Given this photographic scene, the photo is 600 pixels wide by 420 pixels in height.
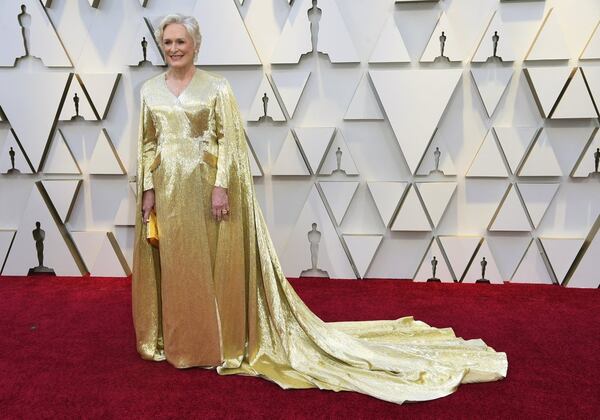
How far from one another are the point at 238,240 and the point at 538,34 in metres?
2.28

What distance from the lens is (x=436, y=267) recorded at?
3646 millimetres

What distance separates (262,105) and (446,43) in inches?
47.3

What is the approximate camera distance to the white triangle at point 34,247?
378 cm

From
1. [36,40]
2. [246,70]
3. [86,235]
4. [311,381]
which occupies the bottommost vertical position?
[311,381]

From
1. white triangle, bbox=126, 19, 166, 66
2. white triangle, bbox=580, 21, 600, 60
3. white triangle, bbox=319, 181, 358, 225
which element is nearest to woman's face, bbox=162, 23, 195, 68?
white triangle, bbox=126, 19, 166, 66

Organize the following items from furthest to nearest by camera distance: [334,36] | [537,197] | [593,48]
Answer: [537,197], [334,36], [593,48]

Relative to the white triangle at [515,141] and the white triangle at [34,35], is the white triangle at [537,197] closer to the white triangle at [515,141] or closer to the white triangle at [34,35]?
the white triangle at [515,141]

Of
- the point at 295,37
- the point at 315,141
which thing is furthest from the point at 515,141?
the point at 295,37

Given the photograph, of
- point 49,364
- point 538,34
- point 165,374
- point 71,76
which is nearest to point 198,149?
point 165,374

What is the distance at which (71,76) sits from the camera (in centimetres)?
362

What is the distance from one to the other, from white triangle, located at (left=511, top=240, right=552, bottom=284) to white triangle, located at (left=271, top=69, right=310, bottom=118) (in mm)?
1795

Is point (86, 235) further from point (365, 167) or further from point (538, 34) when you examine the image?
point (538, 34)

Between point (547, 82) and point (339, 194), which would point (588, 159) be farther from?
point (339, 194)

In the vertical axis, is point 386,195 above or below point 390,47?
below
